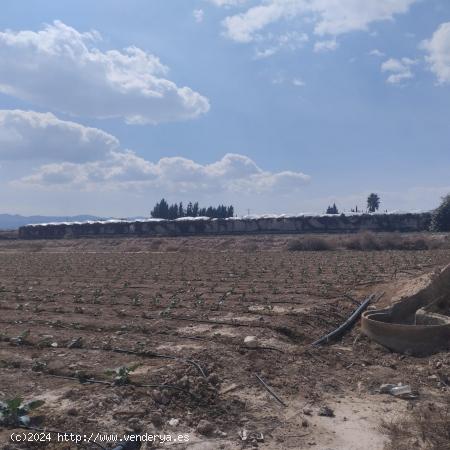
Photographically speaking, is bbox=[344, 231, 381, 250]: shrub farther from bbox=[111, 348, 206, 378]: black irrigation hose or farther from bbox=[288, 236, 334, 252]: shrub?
bbox=[111, 348, 206, 378]: black irrigation hose

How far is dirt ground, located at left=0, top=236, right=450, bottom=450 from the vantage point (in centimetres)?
516

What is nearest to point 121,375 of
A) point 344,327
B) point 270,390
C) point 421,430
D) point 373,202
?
Answer: point 270,390

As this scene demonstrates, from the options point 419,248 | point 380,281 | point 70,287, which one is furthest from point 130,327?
point 419,248

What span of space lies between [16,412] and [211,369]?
2.56 metres

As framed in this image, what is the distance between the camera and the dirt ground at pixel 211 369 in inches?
203

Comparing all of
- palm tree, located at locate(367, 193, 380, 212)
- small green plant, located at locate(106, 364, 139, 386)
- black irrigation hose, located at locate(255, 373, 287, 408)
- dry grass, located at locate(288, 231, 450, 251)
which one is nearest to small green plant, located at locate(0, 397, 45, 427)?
small green plant, located at locate(106, 364, 139, 386)

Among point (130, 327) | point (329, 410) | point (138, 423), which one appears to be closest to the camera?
point (138, 423)

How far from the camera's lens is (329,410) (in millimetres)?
5641

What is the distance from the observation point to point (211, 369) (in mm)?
6770

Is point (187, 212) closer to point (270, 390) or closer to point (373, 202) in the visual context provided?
point (373, 202)

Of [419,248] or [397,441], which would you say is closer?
[397,441]

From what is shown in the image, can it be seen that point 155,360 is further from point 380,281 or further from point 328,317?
point 380,281

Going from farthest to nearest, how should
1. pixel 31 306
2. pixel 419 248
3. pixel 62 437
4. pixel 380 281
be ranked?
pixel 419 248, pixel 380 281, pixel 31 306, pixel 62 437

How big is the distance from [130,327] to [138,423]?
14.5ft
